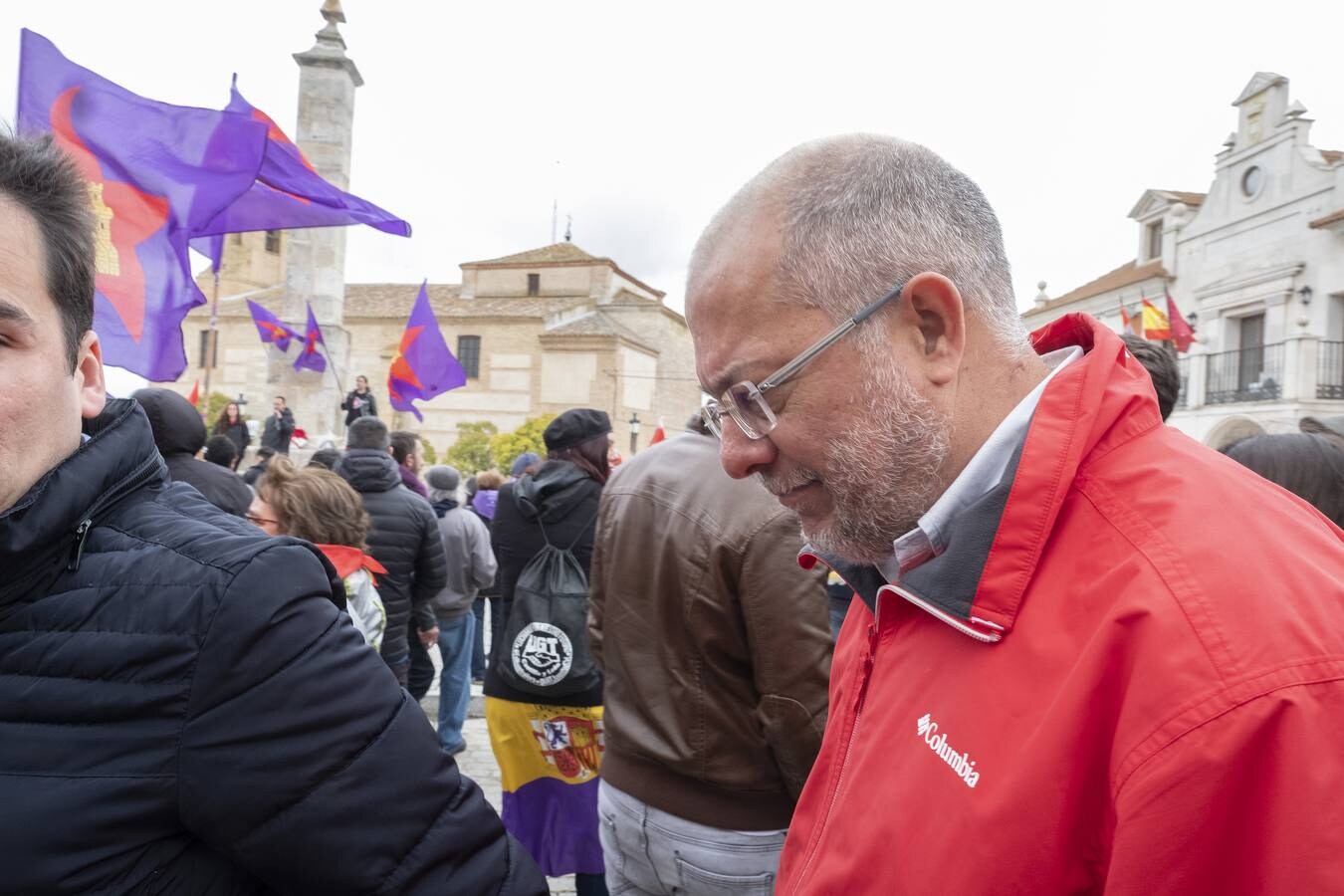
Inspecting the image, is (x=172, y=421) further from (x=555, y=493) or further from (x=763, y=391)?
(x=763, y=391)

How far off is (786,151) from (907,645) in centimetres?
78

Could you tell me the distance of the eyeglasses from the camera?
52.6 inches

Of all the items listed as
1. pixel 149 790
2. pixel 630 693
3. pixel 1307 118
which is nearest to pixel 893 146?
pixel 149 790

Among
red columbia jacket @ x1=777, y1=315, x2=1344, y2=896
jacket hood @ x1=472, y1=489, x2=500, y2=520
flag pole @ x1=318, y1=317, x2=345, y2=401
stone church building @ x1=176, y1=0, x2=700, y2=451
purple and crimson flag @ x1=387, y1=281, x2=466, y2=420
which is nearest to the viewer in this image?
red columbia jacket @ x1=777, y1=315, x2=1344, y2=896

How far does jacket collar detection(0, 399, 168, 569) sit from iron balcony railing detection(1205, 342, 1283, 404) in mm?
25129

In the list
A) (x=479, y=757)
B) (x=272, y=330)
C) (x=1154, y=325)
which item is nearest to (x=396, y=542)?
(x=479, y=757)

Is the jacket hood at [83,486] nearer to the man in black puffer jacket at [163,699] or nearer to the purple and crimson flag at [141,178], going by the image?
the man in black puffer jacket at [163,699]

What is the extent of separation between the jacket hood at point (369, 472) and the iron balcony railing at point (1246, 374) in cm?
2284

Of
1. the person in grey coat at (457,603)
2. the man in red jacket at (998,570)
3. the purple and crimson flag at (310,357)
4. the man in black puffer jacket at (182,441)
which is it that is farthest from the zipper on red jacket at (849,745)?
the purple and crimson flag at (310,357)

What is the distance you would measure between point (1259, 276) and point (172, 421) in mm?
25776

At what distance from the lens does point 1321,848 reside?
0.81 m

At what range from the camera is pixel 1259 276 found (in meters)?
23.2

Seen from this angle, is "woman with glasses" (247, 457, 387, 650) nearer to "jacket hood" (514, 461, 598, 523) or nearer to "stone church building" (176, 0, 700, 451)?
"jacket hood" (514, 461, 598, 523)

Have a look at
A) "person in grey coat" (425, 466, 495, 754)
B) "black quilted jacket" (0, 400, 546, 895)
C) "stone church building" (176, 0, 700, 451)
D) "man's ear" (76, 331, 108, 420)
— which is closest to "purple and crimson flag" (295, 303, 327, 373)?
"person in grey coat" (425, 466, 495, 754)
